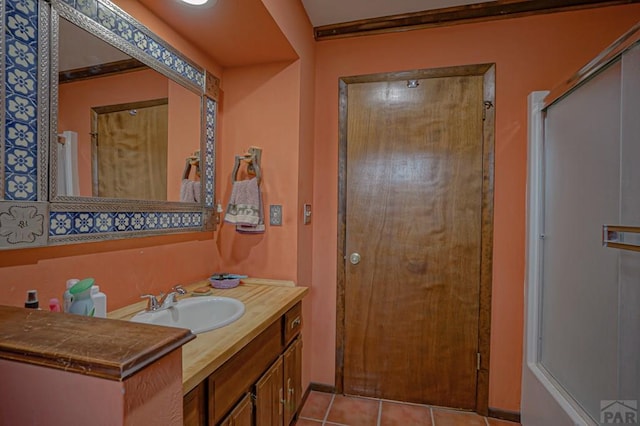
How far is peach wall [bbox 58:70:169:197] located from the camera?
1.02 m

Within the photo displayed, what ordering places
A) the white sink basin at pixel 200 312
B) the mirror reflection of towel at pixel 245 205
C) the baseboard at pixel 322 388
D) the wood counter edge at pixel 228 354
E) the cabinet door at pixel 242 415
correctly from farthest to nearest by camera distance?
the baseboard at pixel 322 388
the mirror reflection of towel at pixel 245 205
the white sink basin at pixel 200 312
the cabinet door at pixel 242 415
the wood counter edge at pixel 228 354

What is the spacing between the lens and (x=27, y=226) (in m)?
0.90

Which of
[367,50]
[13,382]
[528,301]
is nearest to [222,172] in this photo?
[367,50]

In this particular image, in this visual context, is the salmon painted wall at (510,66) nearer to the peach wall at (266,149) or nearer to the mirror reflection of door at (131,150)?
the peach wall at (266,149)

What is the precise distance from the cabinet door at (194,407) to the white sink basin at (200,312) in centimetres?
34

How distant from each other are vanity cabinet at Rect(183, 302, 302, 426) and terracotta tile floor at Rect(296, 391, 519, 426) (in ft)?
1.12

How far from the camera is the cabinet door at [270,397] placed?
1201 mm

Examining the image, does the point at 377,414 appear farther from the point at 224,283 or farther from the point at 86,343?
the point at 86,343

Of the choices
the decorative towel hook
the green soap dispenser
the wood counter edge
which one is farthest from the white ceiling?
the green soap dispenser

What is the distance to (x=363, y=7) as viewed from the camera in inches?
73.2

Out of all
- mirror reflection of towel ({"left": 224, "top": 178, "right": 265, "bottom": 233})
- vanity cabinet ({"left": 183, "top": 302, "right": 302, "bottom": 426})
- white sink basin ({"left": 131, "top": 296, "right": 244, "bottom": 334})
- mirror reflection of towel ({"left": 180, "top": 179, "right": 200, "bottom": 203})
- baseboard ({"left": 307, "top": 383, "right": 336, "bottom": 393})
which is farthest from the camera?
baseboard ({"left": 307, "top": 383, "right": 336, "bottom": 393})

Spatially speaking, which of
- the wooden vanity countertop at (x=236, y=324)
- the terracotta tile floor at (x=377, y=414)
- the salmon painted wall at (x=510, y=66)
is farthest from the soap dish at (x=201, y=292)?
the salmon painted wall at (x=510, y=66)

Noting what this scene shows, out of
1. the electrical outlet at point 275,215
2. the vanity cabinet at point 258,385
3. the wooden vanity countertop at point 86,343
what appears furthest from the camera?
the electrical outlet at point 275,215

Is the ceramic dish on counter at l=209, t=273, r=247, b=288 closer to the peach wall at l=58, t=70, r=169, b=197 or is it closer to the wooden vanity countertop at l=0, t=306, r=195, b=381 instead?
the peach wall at l=58, t=70, r=169, b=197
